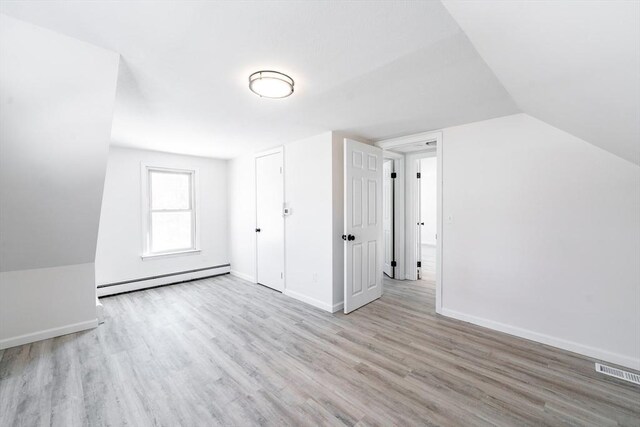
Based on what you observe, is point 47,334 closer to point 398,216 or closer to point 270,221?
point 270,221

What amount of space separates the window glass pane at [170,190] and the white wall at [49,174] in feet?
5.87

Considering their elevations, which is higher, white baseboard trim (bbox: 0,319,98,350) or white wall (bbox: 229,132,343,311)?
white wall (bbox: 229,132,343,311)

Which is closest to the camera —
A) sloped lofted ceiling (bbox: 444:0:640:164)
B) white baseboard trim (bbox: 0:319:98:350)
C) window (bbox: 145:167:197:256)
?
sloped lofted ceiling (bbox: 444:0:640:164)

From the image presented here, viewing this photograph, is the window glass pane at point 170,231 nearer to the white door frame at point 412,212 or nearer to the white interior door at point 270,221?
the white interior door at point 270,221

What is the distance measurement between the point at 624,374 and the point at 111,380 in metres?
4.07

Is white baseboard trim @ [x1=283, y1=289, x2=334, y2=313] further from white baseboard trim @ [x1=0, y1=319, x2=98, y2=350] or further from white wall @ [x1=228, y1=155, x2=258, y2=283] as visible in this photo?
white baseboard trim @ [x1=0, y1=319, x2=98, y2=350]

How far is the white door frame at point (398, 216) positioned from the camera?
4625mm

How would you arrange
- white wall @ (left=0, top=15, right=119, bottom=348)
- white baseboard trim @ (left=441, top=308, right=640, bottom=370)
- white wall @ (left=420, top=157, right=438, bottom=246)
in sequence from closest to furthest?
white wall @ (left=0, top=15, right=119, bottom=348)
white baseboard trim @ (left=441, top=308, right=640, bottom=370)
white wall @ (left=420, top=157, right=438, bottom=246)

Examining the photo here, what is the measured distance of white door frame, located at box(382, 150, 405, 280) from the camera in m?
4.62

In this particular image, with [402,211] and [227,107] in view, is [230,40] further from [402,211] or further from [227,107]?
[402,211]

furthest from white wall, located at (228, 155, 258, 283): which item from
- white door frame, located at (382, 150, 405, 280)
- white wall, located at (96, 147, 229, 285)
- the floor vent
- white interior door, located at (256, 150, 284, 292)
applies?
the floor vent

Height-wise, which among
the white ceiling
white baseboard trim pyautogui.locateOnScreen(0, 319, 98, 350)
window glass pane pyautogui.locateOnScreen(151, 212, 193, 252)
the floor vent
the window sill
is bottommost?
the floor vent

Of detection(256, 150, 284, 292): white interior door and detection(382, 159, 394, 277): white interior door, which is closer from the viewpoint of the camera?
detection(256, 150, 284, 292): white interior door

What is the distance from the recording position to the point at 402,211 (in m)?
4.64
